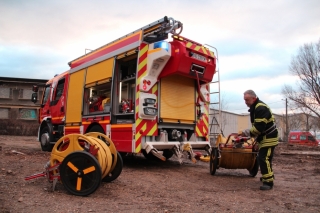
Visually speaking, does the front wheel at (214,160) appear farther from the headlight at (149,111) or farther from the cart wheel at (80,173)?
the cart wheel at (80,173)

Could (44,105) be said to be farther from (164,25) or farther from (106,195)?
(106,195)

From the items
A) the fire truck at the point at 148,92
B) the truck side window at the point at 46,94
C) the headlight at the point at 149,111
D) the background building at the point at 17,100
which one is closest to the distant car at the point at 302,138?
the fire truck at the point at 148,92

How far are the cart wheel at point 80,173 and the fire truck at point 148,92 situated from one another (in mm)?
2543

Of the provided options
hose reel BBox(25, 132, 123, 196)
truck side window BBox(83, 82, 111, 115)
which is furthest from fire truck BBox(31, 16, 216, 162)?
hose reel BBox(25, 132, 123, 196)

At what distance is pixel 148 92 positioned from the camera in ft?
23.3

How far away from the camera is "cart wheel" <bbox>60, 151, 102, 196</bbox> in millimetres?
4297

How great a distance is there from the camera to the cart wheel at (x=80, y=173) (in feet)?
14.1

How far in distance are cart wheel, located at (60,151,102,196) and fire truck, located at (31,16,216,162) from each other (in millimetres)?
2543

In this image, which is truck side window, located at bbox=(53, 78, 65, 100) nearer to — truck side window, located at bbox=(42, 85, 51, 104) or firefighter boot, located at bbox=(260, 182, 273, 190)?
truck side window, located at bbox=(42, 85, 51, 104)

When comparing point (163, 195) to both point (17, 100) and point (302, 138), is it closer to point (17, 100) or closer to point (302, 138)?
point (302, 138)

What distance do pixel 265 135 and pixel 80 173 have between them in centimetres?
331

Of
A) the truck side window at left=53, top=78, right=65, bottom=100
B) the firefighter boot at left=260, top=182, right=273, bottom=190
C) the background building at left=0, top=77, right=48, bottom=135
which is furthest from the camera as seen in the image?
the background building at left=0, top=77, right=48, bottom=135

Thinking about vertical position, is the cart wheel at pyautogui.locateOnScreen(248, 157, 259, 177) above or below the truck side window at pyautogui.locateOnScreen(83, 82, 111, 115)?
below

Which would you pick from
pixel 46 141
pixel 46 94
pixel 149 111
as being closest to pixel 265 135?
pixel 149 111
